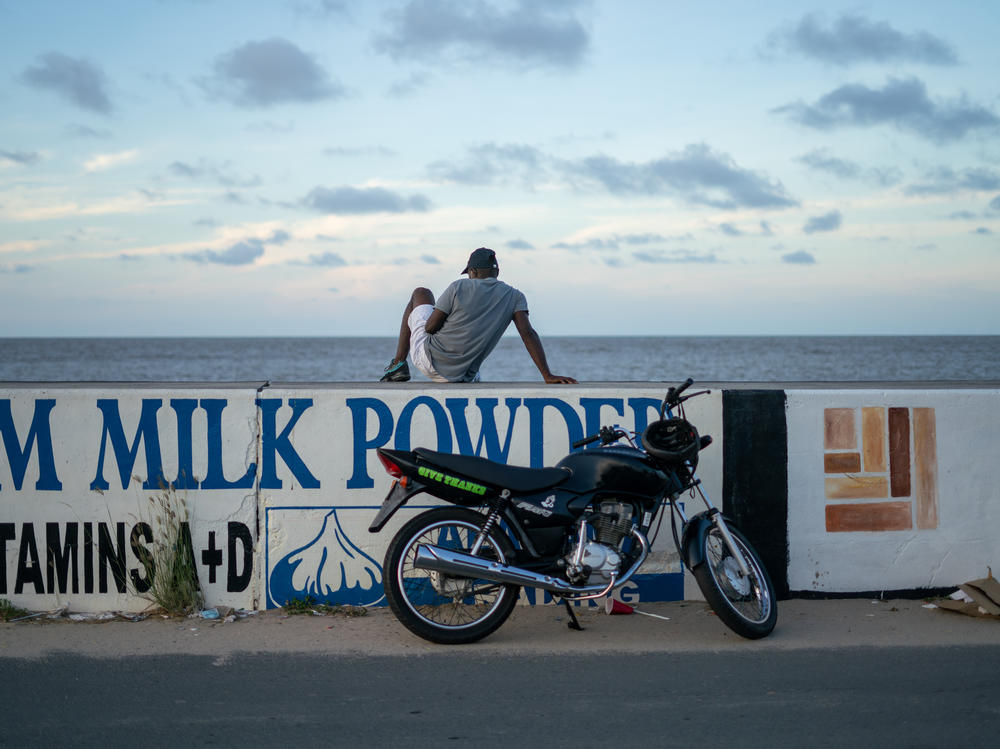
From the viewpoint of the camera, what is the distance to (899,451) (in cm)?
583

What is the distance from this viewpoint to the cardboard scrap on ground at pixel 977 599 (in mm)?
5418

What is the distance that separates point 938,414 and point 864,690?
2.33m

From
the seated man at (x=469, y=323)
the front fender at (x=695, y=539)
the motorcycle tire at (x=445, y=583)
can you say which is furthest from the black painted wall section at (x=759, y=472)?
the seated man at (x=469, y=323)

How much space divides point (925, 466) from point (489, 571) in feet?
9.54

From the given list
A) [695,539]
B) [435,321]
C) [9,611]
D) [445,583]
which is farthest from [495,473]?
[9,611]

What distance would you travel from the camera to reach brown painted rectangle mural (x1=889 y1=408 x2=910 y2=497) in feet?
19.1

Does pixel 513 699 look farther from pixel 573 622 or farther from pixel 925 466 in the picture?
pixel 925 466

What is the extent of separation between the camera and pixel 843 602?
5.71 metres

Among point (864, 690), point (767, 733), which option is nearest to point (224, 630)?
point (767, 733)

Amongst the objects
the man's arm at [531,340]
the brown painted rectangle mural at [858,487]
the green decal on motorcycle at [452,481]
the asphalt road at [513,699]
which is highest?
the man's arm at [531,340]

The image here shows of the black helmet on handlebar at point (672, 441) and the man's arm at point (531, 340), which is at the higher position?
the man's arm at point (531, 340)

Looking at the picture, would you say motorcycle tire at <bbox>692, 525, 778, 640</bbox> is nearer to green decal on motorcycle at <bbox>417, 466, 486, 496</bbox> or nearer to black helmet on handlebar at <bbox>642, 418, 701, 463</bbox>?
black helmet on handlebar at <bbox>642, 418, 701, 463</bbox>

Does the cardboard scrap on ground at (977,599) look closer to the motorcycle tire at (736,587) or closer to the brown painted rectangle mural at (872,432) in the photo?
the brown painted rectangle mural at (872,432)

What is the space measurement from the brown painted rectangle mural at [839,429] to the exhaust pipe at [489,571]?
1.83 m
